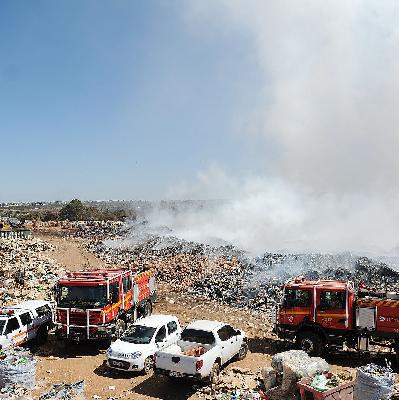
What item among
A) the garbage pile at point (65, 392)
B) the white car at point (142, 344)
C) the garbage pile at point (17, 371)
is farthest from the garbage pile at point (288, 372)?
the garbage pile at point (17, 371)

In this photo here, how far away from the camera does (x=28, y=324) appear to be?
14.5m

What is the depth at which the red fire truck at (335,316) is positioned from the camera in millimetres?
12969

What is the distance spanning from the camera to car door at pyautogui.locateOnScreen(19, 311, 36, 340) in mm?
14312

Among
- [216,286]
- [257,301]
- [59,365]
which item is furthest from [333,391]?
[216,286]

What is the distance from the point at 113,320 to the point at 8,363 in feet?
13.8

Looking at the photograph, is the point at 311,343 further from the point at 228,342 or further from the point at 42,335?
the point at 42,335

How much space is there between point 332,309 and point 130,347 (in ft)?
20.0

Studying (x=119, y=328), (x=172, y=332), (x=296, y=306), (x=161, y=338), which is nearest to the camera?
(x=161, y=338)

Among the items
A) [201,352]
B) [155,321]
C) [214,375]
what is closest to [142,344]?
[155,321]

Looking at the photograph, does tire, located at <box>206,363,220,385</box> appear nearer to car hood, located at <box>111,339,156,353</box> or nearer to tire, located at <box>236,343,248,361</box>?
tire, located at <box>236,343,248,361</box>

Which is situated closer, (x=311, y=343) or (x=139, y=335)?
(x=139, y=335)

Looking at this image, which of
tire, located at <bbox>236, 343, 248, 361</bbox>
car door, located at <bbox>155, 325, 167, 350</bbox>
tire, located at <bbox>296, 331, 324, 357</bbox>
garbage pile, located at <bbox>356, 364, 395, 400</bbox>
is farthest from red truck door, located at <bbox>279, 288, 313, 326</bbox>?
garbage pile, located at <bbox>356, 364, 395, 400</bbox>

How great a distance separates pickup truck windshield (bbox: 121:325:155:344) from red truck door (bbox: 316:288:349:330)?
511cm

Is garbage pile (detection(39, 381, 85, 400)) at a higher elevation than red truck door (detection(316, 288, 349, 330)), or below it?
below
